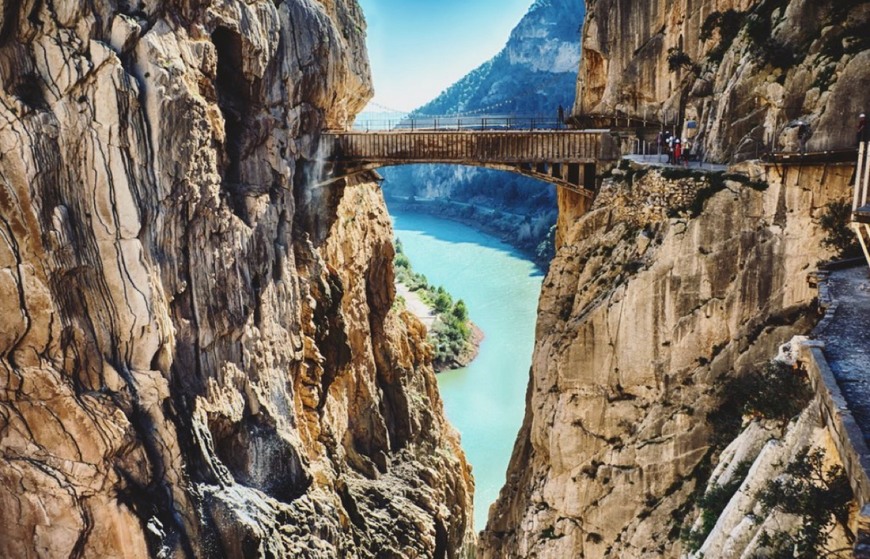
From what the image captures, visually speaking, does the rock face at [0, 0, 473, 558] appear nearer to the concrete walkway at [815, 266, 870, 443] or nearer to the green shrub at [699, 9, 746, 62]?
the green shrub at [699, 9, 746, 62]

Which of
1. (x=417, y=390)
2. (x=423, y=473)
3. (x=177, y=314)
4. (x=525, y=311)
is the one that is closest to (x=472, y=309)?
(x=525, y=311)

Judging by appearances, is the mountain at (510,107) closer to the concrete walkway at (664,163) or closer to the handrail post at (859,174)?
the concrete walkway at (664,163)

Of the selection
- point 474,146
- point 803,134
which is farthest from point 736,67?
point 474,146

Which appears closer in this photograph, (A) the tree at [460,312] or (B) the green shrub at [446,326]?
(B) the green shrub at [446,326]

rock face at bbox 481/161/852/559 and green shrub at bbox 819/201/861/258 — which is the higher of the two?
green shrub at bbox 819/201/861/258

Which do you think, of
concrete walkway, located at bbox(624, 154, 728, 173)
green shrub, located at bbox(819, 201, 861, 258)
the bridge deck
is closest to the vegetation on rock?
the bridge deck

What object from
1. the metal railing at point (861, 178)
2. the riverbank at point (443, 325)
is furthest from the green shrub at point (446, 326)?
the metal railing at point (861, 178)
